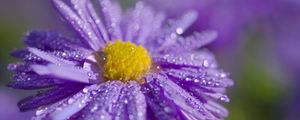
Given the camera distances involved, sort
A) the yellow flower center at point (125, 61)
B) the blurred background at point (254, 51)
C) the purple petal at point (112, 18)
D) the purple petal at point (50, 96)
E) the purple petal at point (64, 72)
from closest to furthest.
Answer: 1. the purple petal at point (64, 72)
2. the purple petal at point (50, 96)
3. the yellow flower center at point (125, 61)
4. the purple petal at point (112, 18)
5. the blurred background at point (254, 51)

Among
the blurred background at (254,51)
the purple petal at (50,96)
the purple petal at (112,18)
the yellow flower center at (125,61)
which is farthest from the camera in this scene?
the blurred background at (254,51)

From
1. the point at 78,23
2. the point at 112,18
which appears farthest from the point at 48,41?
the point at 112,18

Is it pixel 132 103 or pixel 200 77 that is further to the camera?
pixel 200 77

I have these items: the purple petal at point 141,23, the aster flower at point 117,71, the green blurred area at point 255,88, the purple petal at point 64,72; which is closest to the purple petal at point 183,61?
the aster flower at point 117,71

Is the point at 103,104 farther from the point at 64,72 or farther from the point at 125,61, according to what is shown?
the point at 125,61

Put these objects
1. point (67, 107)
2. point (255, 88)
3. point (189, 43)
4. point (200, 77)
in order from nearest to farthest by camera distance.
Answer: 1. point (67, 107)
2. point (200, 77)
3. point (189, 43)
4. point (255, 88)

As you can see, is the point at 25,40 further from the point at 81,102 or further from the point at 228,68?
the point at 228,68

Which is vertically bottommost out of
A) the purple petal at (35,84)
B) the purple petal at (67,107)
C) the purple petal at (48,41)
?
the purple petal at (67,107)

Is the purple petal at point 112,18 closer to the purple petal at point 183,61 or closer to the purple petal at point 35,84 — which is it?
the purple petal at point 183,61
